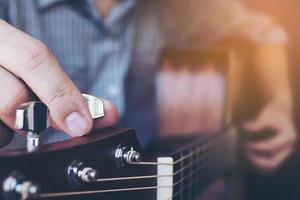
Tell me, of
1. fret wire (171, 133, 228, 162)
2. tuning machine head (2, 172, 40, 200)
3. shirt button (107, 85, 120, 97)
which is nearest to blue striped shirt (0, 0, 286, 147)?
shirt button (107, 85, 120, 97)

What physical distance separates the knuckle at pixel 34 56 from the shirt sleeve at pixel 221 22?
0.57m

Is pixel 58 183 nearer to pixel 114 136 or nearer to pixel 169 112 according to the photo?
pixel 114 136

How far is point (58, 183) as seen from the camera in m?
0.33

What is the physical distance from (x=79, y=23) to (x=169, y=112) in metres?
0.18

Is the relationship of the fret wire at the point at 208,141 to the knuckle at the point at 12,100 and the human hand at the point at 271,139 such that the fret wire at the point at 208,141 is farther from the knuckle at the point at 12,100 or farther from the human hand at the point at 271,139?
the knuckle at the point at 12,100

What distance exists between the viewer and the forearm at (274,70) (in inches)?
37.2

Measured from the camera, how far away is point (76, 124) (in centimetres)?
38

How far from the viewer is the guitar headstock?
0.97ft

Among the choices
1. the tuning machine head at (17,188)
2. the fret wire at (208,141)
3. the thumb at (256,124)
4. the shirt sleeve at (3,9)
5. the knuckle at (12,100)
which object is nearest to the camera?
the tuning machine head at (17,188)

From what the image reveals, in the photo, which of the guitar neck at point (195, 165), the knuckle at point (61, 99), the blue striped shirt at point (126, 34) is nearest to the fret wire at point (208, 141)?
the guitar neck at point (195, 165)

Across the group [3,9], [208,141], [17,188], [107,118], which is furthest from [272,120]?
[17,188]

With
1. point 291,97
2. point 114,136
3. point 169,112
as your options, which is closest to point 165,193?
→ point 114,136

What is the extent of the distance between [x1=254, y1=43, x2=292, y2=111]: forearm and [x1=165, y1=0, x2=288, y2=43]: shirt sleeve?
16mm

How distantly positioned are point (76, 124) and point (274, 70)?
2.08ft
